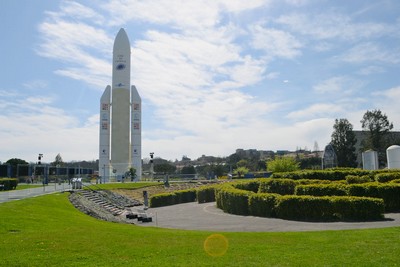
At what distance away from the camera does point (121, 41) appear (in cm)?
6962

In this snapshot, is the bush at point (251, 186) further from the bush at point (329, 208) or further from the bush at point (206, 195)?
the bush at point (329, 208)

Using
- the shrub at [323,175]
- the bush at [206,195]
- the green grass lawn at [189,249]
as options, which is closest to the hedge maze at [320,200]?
the shrub at [323,175]

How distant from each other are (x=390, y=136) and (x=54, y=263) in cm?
8270

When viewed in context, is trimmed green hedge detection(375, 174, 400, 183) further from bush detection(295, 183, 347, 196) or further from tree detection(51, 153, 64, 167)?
tree detection(51, 153, 64, 167)

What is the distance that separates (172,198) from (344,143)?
46.7 m

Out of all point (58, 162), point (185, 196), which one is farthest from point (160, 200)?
point (58, 162)

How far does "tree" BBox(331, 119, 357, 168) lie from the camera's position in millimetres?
71688

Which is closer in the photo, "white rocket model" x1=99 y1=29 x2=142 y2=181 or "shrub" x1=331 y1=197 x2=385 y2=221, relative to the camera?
"shrub" x1=331 y1=197 x2=385 y2=221

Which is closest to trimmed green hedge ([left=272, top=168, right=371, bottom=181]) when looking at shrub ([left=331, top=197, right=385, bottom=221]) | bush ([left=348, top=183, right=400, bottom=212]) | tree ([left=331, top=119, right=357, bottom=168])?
bush ([left=348, top=183, right=400, bottom=212])

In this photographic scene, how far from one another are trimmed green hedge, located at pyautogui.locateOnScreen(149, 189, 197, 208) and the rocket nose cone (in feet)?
129

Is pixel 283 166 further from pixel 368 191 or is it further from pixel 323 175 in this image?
pixel 368 191

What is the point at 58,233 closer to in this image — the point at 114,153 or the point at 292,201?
the point at 292,201

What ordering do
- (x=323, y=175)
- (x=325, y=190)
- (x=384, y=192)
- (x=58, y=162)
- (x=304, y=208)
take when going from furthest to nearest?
(x=58, y=162) → (x=323, y=175) → (x=325, y=190) → (x=384, y=192) → (x=304, y=208)

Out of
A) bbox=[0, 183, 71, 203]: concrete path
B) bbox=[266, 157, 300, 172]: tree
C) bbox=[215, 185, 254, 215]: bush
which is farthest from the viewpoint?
bbox=[266, 157, 300, 172]: tree
